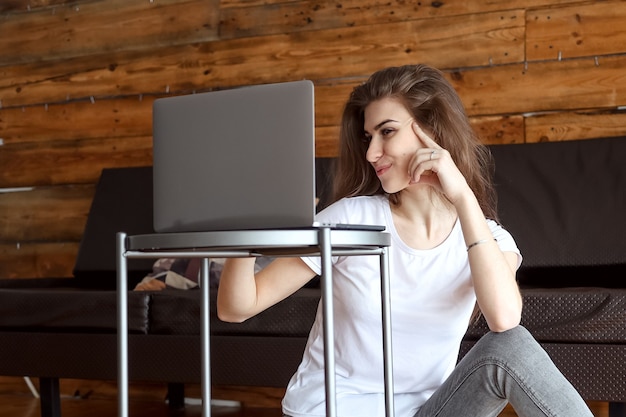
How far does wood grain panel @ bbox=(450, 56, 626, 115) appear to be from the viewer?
2.77 meters

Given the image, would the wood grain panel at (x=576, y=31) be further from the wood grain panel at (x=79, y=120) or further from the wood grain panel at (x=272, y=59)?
the wood grain panel at (x=79, y=120)

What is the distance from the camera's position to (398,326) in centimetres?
146

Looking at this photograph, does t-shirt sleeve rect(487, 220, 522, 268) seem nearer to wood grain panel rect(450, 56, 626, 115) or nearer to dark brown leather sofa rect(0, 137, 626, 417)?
dark brown leather sofa rect(0, 137, 626, 417)

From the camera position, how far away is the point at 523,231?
8.24ft

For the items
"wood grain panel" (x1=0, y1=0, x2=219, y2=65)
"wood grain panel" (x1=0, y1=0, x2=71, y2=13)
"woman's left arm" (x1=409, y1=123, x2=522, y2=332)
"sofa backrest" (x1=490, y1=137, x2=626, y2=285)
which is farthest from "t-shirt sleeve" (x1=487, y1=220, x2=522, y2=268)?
"wood grain panel" (x1=0, y1=0, x2=71, y2=13)

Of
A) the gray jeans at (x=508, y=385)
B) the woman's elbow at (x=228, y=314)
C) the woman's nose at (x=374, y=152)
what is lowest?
the gray jeans at (x=508, y=385)

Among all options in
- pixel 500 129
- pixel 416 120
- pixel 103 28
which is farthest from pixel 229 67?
pixel 416 120

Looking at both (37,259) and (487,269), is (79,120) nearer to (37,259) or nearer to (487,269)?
(37,259)

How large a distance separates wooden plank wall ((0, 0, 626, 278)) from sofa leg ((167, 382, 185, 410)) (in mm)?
765

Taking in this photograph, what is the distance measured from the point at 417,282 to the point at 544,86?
161cm

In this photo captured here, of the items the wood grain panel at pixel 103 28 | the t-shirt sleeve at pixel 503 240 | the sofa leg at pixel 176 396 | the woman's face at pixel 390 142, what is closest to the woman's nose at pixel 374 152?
the woman's face at pixel 390 142

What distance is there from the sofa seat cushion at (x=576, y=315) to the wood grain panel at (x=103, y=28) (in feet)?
6.17

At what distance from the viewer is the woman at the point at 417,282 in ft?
4.32

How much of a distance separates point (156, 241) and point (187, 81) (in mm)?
2375
